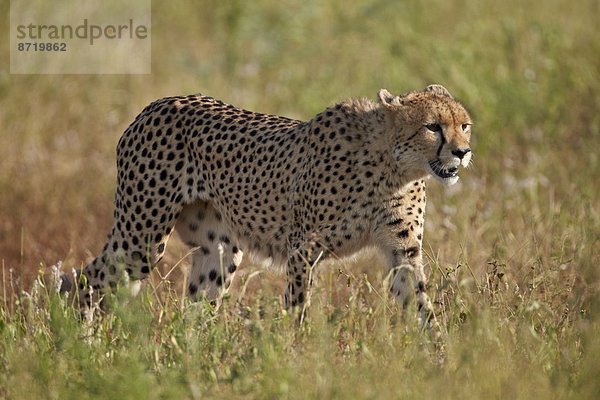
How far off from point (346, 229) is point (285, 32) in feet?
17.4

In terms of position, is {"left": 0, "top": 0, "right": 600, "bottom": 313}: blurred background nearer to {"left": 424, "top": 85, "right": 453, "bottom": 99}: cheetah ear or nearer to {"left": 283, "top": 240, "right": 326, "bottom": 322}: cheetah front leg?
{"left": 283, "top": 240, "right": 326, "bottom": 322}: cheetah front leg

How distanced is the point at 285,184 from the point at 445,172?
837 mm

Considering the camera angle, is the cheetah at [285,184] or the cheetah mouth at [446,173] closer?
the cheetah mouth at [446,173]

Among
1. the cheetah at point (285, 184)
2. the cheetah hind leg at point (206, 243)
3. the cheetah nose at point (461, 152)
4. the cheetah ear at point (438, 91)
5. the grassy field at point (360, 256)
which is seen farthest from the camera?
the cheetah hind leg at point (206, 243)

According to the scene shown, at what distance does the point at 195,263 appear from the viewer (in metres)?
5.77

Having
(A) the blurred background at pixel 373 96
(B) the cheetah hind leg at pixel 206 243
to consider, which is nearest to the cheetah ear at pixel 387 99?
(A) the blurred background at pixel 373 96

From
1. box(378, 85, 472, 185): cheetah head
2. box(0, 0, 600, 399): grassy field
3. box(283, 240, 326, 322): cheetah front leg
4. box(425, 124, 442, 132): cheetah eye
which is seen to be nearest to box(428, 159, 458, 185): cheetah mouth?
box(378, 85, 472, 185): cheetah head

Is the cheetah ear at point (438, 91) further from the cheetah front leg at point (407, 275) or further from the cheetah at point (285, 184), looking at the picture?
the cheetah front leg at point (407, 275)

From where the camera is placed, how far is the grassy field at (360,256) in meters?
3.93

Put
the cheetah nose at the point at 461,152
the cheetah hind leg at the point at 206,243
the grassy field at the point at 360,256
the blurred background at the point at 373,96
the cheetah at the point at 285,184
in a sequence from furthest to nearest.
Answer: the blurred background at the point at 373,96
the cheetah hind leg at the point at 206,243
the cheetah at the point at 285,184
the cheetah nose at the point at 461,152
the grassy field at the point at 360,256

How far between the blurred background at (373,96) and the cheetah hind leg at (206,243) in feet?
2.64

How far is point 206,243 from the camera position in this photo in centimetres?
573

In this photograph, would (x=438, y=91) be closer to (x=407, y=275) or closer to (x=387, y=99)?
(x=387, y=99)

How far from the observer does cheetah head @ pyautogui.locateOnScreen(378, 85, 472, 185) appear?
4.80m
